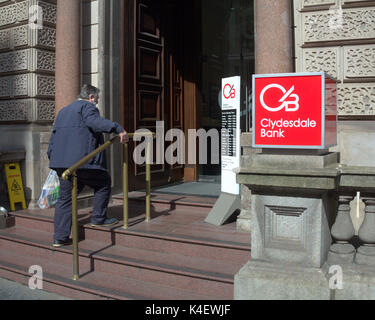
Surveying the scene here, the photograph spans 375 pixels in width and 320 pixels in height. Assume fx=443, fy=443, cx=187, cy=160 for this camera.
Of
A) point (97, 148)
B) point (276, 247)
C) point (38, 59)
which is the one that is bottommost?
point (276, 247)

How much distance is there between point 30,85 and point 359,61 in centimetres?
460

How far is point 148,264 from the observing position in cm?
433

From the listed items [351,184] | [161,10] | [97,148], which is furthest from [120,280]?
[161,10]

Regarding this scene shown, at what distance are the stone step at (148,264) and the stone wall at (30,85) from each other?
1533 mm

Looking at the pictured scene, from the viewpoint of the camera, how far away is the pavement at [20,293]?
14.0ft

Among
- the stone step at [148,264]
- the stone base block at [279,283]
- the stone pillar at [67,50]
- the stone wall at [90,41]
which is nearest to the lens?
the stone base block at [279,283]

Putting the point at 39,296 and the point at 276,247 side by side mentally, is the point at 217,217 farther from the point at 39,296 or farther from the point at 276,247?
the point at 39,296

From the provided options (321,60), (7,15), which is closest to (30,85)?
(7,15)

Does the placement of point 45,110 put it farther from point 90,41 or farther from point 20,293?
point 20,293

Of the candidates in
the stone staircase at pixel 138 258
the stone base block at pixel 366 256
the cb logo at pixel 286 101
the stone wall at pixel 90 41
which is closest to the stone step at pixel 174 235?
the stone staircase at pixel 138 258

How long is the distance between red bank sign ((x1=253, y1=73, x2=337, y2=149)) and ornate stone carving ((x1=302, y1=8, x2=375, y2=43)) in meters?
1.74

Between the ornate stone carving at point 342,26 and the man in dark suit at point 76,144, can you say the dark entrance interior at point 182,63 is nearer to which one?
the man in dark suit at point 76,144

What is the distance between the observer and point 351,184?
3.50 meters
